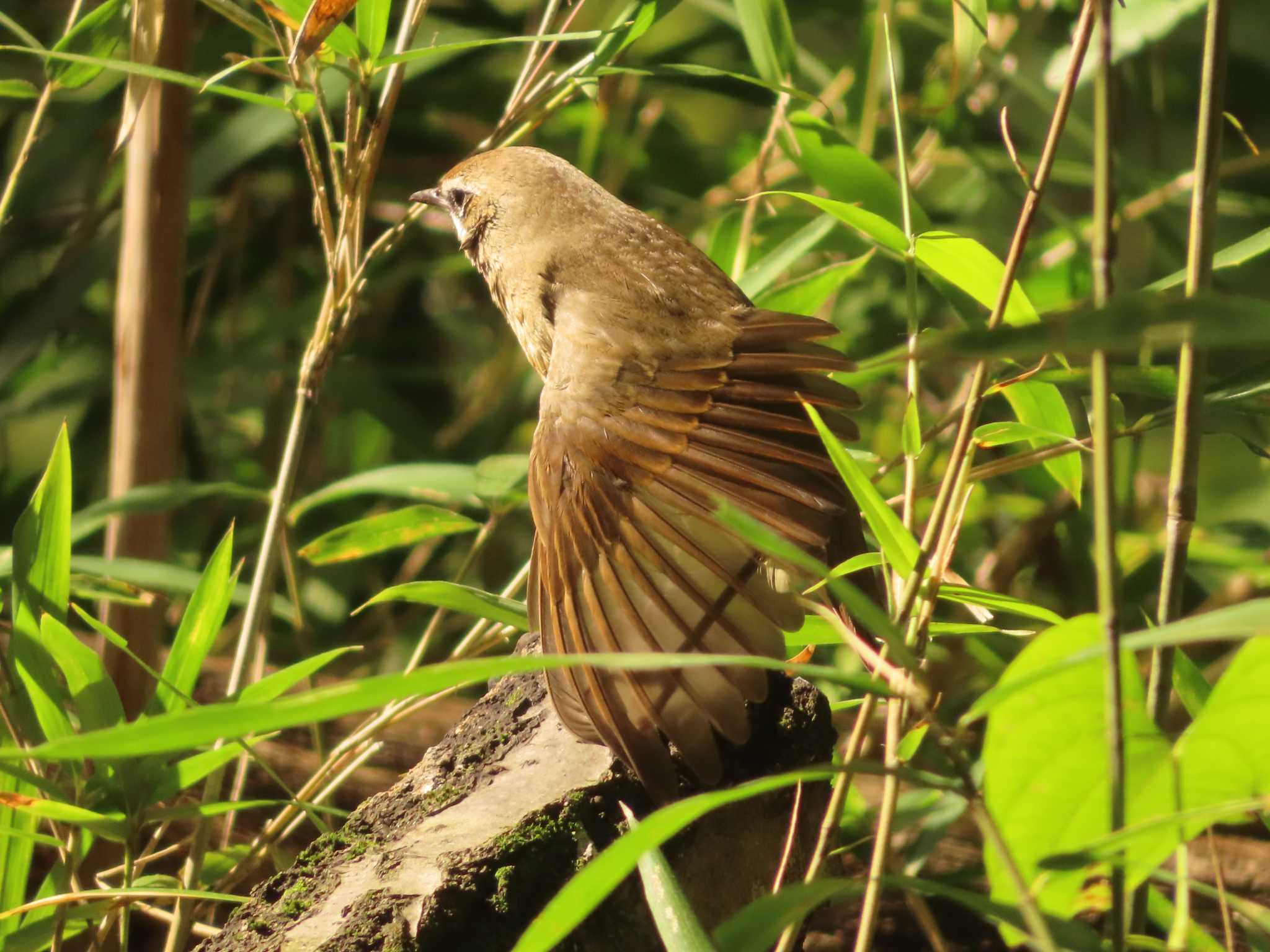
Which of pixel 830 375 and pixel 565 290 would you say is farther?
pixel 565 290

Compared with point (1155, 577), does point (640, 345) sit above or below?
above

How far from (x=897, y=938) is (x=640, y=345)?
83cm

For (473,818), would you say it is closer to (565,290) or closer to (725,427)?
(725,427)

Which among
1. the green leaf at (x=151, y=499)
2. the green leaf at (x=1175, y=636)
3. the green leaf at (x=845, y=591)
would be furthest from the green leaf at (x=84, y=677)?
the green leaf at (x=1175, y=636)

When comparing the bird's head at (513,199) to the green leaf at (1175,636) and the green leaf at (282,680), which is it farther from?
the green leaf at (1175,636)

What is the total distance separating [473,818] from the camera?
1.07 metres

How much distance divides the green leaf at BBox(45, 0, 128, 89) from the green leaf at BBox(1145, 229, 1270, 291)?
1152mm

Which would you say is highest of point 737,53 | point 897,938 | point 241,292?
point 737,53

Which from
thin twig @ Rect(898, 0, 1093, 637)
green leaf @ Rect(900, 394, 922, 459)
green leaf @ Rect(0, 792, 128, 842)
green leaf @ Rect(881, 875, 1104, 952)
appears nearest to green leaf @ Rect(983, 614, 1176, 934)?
green leaf @ Rect(881, 875, 1104, 952)

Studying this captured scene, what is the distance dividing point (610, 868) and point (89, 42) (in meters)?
1.19

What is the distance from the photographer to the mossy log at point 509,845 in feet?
3.30

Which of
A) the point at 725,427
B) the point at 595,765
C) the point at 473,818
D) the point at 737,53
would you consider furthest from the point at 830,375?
the point at 737,53

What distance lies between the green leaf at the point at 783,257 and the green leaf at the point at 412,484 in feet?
1.49

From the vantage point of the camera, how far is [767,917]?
0.73 meters
